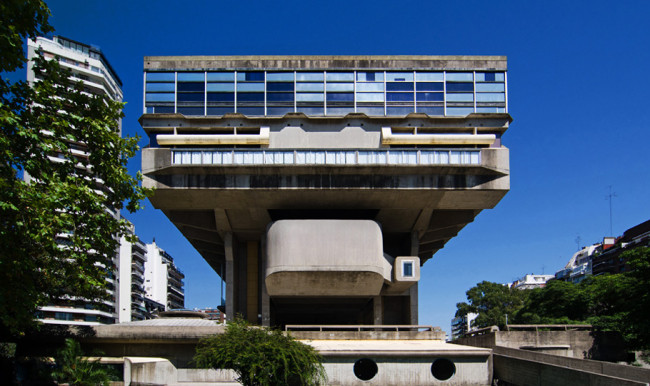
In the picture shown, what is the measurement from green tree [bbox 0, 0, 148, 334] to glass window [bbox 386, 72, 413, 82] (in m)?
20.5

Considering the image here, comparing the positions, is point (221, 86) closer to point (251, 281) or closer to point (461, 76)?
point (461, 76)

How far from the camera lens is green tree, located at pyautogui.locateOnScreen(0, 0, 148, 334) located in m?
17.0

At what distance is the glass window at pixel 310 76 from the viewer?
123 feet

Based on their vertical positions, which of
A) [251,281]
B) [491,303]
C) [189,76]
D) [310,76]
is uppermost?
[310,76]

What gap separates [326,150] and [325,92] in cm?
535

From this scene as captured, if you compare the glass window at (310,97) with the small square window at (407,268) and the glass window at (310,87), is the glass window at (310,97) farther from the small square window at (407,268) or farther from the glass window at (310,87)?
the small square window at (407,268)

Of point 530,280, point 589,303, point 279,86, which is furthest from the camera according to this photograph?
point 530,280

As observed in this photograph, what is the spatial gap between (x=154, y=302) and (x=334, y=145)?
86.0 m

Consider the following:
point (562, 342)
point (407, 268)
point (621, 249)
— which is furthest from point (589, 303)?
point (621, 249)

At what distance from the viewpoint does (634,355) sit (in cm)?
3738

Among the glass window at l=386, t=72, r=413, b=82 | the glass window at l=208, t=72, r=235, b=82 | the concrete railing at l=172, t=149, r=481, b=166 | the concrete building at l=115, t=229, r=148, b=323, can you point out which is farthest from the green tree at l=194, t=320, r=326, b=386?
the concrete building at l=115, t=229, r=148, b=323

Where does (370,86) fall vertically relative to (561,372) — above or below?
above

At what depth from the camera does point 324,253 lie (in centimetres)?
3575

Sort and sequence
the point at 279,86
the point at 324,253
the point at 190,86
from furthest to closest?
the point at 279,86, the point at 190,86, the point at 324,253
